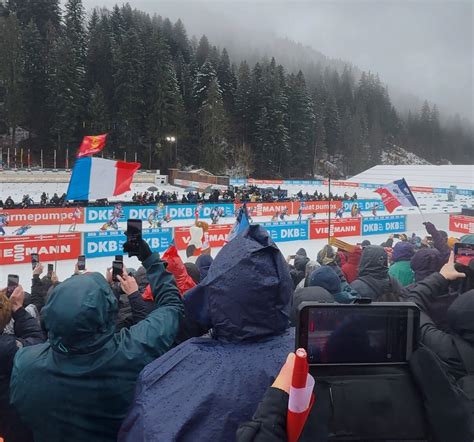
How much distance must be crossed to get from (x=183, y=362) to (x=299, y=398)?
1.69ft

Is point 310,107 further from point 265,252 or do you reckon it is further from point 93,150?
point 265,252

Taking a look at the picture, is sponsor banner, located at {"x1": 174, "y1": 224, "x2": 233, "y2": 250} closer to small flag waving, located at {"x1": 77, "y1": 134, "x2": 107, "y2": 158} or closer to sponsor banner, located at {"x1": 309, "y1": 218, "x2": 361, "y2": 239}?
sponsor banner, located at {"x1": 309, "y1": 218, "x2": 361, "y2": 239}

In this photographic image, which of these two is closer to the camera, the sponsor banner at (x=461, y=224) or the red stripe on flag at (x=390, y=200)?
the red stripe on flag at (x=390, y=200)

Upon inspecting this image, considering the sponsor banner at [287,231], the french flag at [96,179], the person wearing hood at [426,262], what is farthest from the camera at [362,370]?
the sponsor banner at [287,231]

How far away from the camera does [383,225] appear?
A: 20.4 meters

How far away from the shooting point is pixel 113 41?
63719mm

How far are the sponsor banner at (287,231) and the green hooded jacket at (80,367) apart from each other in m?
15.5

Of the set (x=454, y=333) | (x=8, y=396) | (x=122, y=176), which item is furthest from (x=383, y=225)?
(x=8, y=396)

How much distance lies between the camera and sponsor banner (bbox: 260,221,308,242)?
17406 mm

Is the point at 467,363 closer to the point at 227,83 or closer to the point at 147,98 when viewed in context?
the point at 147,98

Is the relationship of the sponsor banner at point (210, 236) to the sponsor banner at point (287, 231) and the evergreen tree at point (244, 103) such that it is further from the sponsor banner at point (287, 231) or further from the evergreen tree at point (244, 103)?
the evergreen tree at point (244, 103)

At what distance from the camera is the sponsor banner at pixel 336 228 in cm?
1861

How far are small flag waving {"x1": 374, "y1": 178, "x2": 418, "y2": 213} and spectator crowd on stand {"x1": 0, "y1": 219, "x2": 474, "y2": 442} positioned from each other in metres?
10.5

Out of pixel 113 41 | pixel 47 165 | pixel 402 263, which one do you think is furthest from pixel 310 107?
pixel 402 263
